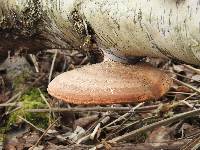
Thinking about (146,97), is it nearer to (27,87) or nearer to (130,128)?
(130,128)

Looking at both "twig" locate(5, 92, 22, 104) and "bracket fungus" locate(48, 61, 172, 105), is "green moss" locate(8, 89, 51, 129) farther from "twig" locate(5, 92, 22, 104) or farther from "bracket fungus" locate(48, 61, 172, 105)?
"bracket fungus" locate(48, 61, 172, 105)

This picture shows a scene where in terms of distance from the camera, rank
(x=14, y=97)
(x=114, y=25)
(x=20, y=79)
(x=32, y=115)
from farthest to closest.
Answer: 1. (x=20, y=79)
2. (x=14, y=97)
3. (x=32, y=115)
4. (x=114, y=25)

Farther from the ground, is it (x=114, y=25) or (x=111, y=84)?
(x=114, y=25)

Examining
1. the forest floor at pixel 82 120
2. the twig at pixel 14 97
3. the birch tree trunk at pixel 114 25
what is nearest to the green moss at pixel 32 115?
the forest floor at pixel 82 120

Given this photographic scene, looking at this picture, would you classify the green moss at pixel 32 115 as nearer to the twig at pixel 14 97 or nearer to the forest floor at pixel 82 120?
the forest floor at pixel 82 120

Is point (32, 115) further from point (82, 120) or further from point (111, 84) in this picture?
point (111, 84)

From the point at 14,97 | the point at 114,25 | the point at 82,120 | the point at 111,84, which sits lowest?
the point at 82,120

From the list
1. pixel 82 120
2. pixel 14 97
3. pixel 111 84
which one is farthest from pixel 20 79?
pixel 111 84

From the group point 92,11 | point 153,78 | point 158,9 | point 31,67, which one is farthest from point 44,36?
point 31,67
